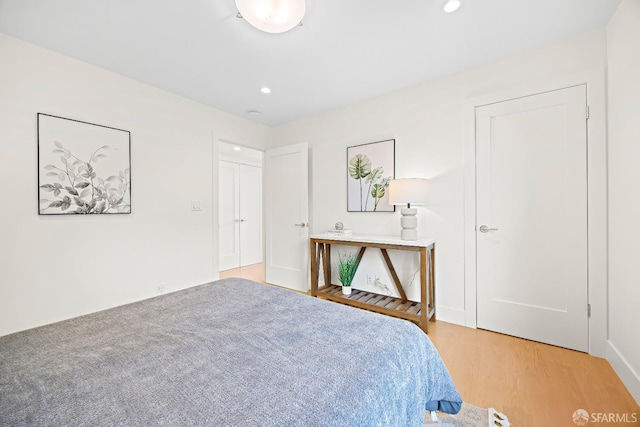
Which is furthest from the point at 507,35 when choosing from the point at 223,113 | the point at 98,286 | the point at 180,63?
the point at 98,286

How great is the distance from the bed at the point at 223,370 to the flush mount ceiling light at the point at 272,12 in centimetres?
167

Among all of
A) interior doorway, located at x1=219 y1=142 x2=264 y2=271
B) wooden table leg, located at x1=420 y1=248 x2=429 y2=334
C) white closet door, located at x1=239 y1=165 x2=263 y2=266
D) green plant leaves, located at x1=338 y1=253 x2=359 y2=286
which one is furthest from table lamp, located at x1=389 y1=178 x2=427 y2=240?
white closet door, located at x1=239 y1=165 x2=263 y2=266

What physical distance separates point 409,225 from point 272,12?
2.02 m

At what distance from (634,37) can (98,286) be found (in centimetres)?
430

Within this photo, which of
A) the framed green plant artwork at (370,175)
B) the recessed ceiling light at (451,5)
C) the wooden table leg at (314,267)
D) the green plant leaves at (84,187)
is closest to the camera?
the recessed ceiling light at (451,5)

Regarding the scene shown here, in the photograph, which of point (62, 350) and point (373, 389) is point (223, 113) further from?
point (373, 389)

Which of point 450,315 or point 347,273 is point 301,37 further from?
point 450,315

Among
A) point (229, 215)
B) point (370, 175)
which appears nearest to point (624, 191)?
point (370, 175)

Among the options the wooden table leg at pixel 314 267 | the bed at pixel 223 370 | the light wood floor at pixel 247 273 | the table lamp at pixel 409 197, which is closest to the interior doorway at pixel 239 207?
the light wood floor at pixel 247 273

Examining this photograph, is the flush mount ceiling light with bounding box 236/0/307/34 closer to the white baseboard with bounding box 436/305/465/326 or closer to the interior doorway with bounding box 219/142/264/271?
the white baseboard with bounding box 436/305/465/326

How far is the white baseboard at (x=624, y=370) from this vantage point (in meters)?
1.49

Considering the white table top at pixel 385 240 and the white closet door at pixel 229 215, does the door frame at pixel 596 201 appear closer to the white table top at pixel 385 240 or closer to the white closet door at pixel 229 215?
the white table top at pixel 385 240

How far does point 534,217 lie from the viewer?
2.17m

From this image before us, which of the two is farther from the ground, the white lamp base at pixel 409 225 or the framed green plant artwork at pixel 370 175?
the framed green plant artwork at pixel 370 175
